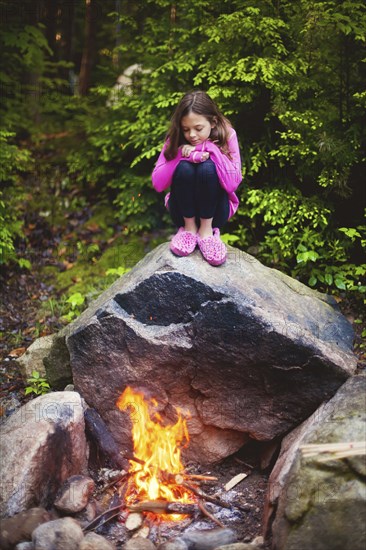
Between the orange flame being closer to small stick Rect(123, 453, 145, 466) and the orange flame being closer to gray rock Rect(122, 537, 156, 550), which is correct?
small stick Rect(123, 453, 145, 466)

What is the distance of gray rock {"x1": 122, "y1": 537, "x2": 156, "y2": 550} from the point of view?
11.0 ft

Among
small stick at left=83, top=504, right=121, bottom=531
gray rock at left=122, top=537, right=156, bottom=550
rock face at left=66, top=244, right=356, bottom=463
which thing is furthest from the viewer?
rock face at left=66, top=244, right=356, bottom=463

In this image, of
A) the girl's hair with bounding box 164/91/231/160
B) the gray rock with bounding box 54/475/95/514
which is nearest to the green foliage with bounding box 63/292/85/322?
the gray rock with bounding box 54/475/95/514

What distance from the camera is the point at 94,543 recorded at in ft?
10.5

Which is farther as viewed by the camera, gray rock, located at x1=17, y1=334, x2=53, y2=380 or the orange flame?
gray rock, located at x1=17, y1=334, x2=53, y2=380

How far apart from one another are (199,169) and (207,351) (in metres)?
1.44

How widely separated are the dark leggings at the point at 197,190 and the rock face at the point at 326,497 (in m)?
1.87

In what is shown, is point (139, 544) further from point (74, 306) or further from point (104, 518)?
point (74, 306)

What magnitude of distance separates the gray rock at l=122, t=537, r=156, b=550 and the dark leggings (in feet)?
7.97

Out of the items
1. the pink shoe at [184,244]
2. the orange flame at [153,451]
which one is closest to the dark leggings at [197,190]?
the pink shoe at [184,244]

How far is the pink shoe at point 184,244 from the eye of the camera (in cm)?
414

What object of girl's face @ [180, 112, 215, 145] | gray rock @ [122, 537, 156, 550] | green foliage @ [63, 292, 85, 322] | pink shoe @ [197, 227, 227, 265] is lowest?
gray rock @ [122, 537, 156, 550]

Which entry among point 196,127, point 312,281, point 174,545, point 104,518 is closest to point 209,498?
point 174,545

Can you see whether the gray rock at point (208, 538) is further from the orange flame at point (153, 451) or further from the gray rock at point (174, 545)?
the orange flame at point (153, 451)
